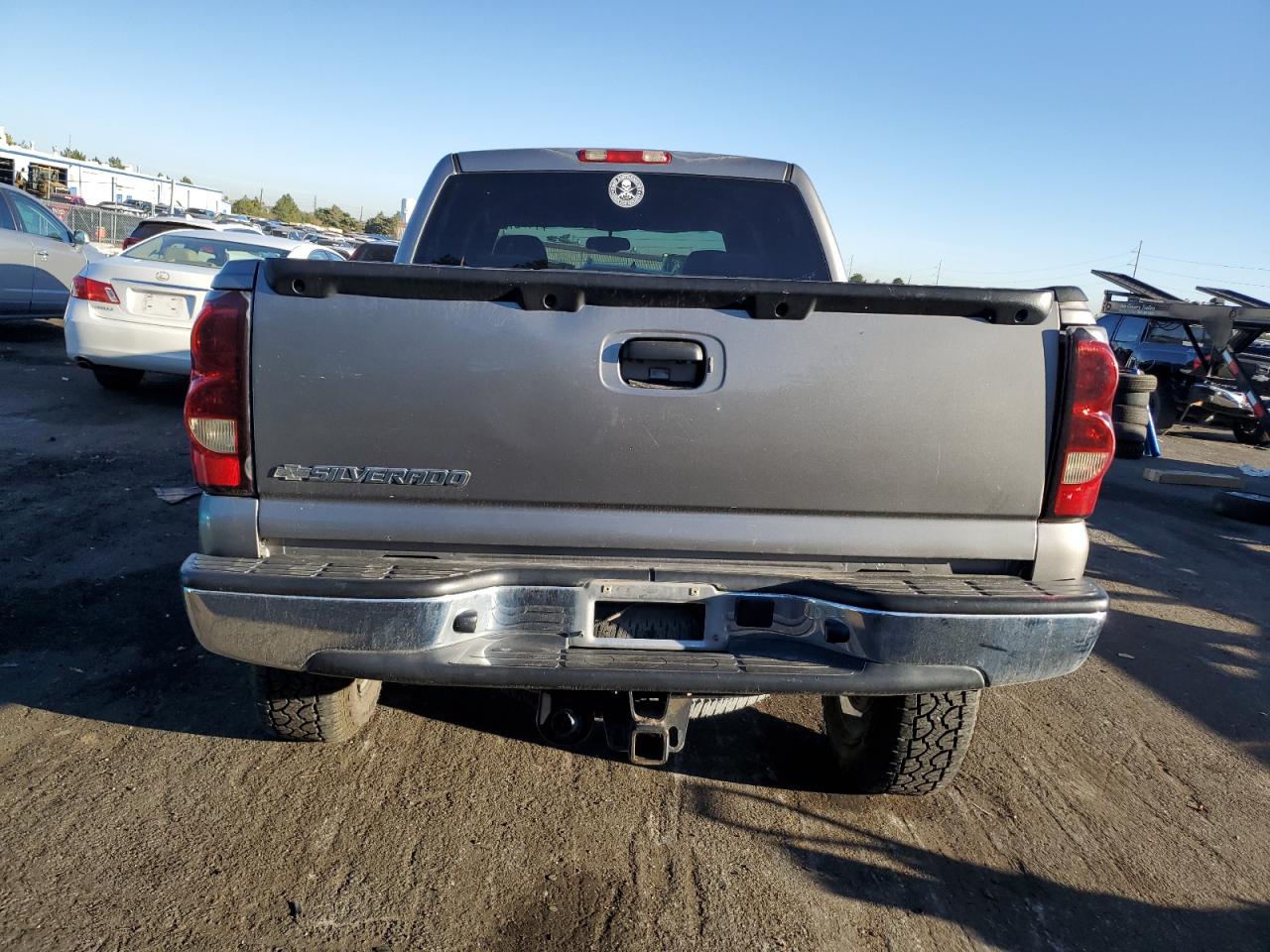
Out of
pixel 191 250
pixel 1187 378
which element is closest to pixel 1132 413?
pixel 1187 378

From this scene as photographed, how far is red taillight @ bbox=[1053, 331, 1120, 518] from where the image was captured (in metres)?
2.34

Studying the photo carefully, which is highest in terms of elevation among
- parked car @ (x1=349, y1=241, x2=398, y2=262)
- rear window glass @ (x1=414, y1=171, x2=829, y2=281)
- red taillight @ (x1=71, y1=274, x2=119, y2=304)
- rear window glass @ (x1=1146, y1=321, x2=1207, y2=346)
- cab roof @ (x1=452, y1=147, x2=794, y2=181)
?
cab roof @ (x1=452, y1=147, x2=794, y2=181)

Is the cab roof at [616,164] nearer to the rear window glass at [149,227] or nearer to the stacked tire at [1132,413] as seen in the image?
the stacked tire at [1132,413]

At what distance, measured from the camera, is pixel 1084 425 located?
2367 millimetres

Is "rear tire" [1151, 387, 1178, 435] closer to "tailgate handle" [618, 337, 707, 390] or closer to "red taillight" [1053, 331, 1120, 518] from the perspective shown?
"red taillight" [1053, 331, 1120, 518]

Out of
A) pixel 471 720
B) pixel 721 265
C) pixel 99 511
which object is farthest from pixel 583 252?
pixel 99 511

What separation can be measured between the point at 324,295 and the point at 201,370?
396 mm

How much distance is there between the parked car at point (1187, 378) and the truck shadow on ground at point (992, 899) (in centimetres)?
1074

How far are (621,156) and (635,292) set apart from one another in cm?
158

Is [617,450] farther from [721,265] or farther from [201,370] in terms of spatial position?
[721,265]

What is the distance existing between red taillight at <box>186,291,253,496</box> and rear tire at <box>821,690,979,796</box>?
6.55 ft

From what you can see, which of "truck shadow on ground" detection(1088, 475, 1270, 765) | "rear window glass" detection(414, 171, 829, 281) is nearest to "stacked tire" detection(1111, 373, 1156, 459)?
"truck shadow on ground" detection(1088, 475, 1270, 765)

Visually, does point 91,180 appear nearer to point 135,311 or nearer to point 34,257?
point 34,257

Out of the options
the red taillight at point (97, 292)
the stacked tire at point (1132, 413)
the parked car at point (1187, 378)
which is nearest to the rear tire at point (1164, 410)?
the parked car at point (1187, 378)
